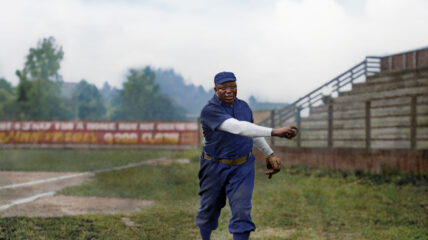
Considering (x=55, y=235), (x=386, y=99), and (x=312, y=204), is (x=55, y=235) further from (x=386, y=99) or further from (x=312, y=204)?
(x=386, y=99)

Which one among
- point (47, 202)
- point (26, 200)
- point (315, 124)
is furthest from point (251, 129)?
point (315, 124)

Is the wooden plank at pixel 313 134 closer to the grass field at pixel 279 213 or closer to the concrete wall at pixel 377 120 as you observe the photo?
the concrete wall at pixel 377 120

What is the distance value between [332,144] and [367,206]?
20.3ft

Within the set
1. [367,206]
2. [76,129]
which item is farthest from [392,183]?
[76,129]

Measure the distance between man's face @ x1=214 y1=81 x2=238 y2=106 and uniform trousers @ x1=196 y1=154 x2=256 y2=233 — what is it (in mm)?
610

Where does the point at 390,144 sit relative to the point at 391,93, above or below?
A: below

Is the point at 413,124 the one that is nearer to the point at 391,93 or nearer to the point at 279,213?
the point at 391,93

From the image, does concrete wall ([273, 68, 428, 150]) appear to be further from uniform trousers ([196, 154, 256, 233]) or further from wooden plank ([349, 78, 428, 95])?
uniform trousers ([196, 154, 256, 233])

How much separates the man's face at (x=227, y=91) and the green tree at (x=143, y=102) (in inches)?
2884

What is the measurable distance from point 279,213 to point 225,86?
4.41m

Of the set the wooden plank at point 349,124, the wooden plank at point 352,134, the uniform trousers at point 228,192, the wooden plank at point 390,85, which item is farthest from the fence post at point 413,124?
the uniform trousers at point 228,192

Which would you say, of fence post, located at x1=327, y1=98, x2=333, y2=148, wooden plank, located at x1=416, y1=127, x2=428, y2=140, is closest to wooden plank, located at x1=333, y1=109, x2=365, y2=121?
fence post, located at x1=327, y1=98, x2=333, y2=148

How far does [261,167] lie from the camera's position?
17.3m

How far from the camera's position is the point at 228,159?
470cm
